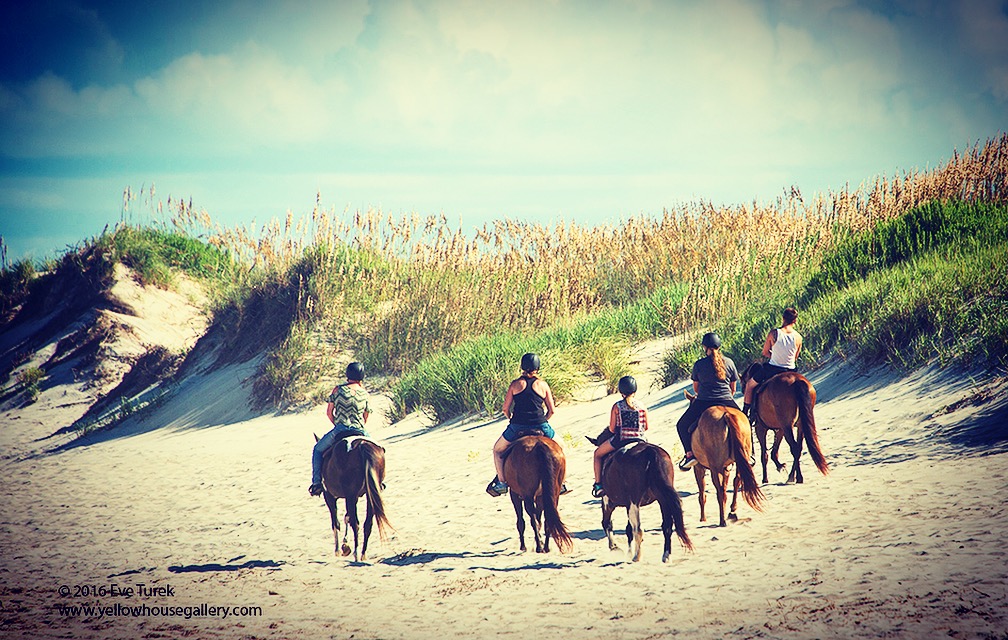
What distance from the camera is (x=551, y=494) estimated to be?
23.6 feet

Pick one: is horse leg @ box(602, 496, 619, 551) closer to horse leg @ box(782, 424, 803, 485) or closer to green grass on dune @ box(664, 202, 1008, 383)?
horse leg @ box(782, 424, 803, 485)

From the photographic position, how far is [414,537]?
340 inches

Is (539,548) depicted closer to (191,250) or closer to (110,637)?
(110,637)

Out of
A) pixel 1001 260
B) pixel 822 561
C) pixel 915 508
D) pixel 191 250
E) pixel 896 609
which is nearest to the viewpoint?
pixel 896 609

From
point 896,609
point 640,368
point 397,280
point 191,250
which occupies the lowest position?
point 896,609

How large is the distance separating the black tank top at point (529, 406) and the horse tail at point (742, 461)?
1663mm

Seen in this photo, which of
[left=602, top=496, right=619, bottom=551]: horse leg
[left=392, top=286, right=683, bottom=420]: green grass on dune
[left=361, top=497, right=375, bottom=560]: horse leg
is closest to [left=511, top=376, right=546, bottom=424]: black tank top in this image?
[left=602, top=496, right=619, bottom=551]: horse leg

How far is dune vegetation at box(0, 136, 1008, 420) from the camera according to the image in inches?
499

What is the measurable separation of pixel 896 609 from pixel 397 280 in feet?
49.8

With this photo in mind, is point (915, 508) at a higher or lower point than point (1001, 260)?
lower

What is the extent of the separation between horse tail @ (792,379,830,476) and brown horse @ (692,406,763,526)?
3.98 ft

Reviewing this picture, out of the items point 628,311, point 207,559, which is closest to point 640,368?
point 628,311

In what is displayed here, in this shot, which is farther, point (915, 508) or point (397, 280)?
point (397, 280)

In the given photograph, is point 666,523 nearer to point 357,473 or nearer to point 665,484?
point 665,484
